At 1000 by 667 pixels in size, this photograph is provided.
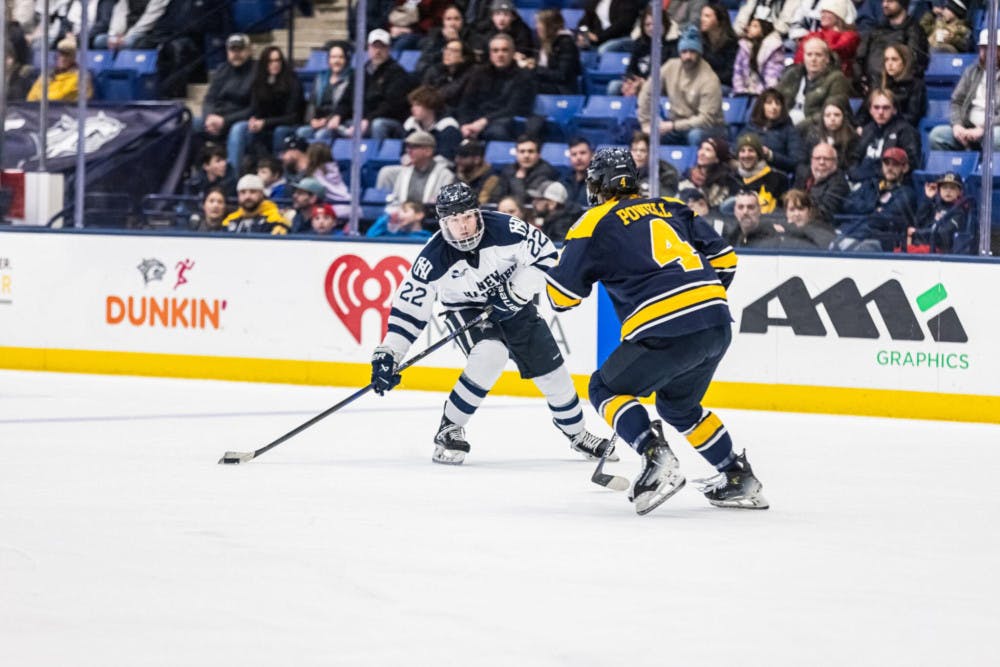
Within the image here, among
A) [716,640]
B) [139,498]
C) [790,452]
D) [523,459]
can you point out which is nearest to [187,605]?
[716,640]

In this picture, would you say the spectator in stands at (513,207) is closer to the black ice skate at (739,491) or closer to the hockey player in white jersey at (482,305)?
the hockey player in white jersey at (482,305)

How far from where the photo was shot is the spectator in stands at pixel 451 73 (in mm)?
10062

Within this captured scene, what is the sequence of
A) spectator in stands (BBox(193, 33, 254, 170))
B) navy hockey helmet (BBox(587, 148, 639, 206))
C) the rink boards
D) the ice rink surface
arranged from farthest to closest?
spectator in stands (BBox(193, 33, 254, 170)), the rink boards, navy hockey helmet (BBox(587, 148, 639, 206)), the ice rink surface

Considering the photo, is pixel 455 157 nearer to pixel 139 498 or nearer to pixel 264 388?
pixel 264 388

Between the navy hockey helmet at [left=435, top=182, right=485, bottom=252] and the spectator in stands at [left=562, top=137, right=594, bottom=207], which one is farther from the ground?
the navy hockey helmet at [left=435, top=182, right=485, bottom=252]

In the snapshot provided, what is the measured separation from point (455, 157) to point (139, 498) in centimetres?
467

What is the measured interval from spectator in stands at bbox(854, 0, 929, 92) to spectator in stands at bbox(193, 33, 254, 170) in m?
3.66

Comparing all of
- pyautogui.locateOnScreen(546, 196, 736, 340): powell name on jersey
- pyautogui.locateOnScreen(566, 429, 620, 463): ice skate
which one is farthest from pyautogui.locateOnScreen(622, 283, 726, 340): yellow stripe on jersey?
pyautogui.locateOnScreen(566, 429, 620, 463): ice skate

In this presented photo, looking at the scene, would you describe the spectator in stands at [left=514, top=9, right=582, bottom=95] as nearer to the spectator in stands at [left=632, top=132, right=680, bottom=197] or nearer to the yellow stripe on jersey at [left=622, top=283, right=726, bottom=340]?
the spectator in stands at [left=632, top=132, right=680, bottom=197]

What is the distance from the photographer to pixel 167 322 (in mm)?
9594

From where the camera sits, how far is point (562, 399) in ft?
21.0

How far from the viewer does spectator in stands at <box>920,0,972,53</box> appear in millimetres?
8609

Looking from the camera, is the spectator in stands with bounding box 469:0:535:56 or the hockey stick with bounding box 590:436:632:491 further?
the spectator in stands with bounding box 469:0:535:56

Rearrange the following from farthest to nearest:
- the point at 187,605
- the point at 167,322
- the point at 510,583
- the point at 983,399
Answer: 1. the point at 167,322
2. the point at 983,399
3. the point at 510,583
4. the point at 187,605
